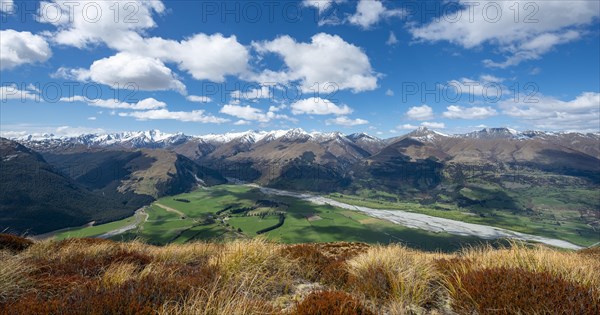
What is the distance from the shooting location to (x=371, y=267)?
863cm

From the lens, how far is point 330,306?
5320 millimetres

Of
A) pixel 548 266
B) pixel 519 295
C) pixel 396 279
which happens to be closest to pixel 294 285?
pixel 396 279

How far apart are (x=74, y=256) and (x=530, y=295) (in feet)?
46.5

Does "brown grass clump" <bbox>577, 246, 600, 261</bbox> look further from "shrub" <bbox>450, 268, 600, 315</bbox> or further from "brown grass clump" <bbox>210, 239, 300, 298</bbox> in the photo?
"brown grass clump" <bbox>210, 239, 300, 298</bbox>

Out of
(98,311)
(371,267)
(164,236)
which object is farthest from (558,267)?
(164,236)

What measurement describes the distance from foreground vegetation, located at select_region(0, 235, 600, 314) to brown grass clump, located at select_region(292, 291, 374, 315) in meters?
0.02

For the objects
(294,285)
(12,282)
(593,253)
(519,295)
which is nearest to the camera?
(519,295)

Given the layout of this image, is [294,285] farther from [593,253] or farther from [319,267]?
[593,253]

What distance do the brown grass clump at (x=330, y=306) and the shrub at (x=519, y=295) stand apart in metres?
2.75

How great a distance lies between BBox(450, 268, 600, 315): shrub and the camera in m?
5.36

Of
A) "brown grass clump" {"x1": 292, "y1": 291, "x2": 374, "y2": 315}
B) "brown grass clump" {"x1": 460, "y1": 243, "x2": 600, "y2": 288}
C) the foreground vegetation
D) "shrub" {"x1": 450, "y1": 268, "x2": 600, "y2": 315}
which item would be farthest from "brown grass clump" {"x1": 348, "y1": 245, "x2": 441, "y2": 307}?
"brown grass clump" {"x1": 292, "y1": 291, "x2": 374, "y2": 315}

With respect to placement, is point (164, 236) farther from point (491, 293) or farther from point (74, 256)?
point (491, 293)

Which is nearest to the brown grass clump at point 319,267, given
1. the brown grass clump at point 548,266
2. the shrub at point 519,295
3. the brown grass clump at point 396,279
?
the brown grass clump at point 396,279

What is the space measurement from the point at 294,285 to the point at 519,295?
570cm
